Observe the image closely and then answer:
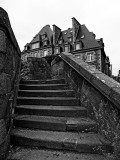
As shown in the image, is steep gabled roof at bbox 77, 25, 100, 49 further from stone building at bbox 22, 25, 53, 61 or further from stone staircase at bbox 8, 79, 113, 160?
stone staircase at bbox 8, 79, 113, 160

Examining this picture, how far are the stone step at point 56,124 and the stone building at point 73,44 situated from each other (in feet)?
75.2

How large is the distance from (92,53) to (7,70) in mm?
24854

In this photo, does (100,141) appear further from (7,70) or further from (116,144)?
(7,70)

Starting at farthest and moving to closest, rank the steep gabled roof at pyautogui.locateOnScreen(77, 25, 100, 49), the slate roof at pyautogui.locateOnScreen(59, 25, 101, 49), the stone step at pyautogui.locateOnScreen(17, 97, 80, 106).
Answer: the slate roof at pyautogui.locateOnScreen(59, 25, 101, 49), the steep gabled roof at pyautogui.locateOnScreen(77, 25, 100, 49), the stone step at pyautogui.locateOnScreen(17, 97, 80, 106)

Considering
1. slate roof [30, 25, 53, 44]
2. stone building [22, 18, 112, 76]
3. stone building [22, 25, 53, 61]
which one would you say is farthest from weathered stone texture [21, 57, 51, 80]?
slate roof [30, 25, 53, 44]

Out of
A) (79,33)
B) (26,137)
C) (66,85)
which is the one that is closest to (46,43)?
(79,33)

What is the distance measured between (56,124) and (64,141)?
40cm

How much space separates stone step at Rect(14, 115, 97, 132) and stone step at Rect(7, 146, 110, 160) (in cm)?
43

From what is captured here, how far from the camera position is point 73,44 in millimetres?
27750

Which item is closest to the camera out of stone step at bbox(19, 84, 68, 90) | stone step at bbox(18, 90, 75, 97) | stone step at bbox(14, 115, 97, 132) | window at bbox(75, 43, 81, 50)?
stone step at bbox(14, 115, 97, 132)

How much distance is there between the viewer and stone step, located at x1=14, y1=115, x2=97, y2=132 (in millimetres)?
2230

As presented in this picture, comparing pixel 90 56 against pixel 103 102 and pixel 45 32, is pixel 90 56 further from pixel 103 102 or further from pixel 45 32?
pixel 103 102

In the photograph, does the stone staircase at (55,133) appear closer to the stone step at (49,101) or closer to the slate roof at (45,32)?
the stone step at (49,101)

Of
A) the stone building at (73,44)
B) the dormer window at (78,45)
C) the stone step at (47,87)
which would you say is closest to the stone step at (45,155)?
Answer: the stone step at (47,87)
